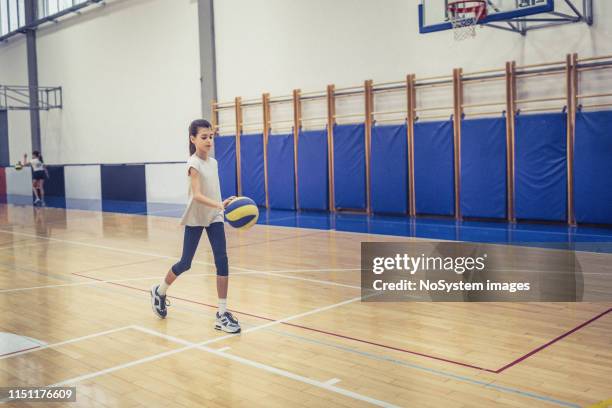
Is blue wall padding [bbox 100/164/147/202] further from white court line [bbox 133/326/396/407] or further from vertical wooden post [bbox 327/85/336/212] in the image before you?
white court line [bbox 133/326/396/407]

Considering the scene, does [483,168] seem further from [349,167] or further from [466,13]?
[349,167]

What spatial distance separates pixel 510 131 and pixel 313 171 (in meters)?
4.64

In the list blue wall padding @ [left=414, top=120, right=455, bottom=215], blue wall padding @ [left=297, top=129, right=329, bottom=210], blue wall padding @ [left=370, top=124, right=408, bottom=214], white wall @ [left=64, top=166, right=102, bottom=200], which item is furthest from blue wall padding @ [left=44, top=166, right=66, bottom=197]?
blue wall padding @ [left=414, top=120, right=455, bottom=215]

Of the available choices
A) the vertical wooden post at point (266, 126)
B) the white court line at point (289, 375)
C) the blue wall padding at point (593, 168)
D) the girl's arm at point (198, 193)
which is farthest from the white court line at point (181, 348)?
the vertical wooden post at point (266, 126)

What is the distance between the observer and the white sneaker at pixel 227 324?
16.1ft

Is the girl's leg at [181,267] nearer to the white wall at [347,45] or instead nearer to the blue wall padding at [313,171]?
the white wall at [347,45]

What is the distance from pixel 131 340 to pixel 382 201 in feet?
28.4

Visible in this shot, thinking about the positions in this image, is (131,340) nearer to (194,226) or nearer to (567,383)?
(194,226)

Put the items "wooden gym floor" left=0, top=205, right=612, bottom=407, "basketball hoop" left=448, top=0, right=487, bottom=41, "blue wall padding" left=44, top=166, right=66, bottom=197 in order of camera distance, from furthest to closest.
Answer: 1. "blue wall padding" left=44, top=166, right=66, bottom=197
2. "basketball hoop" left=448, top=0, right=487, bottom=41
3. "wooden gym floor" left=0, top=205, right=612, bottom=407

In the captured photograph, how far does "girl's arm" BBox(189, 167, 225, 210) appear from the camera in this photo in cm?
471

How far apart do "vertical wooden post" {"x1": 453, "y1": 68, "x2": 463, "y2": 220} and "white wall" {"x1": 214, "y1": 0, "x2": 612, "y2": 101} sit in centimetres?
33

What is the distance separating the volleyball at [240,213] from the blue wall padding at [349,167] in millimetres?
8458

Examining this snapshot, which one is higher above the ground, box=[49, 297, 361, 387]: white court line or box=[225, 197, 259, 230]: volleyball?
box=[225, 197, 259, 230]: volleyball

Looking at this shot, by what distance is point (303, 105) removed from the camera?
47.5 ft
